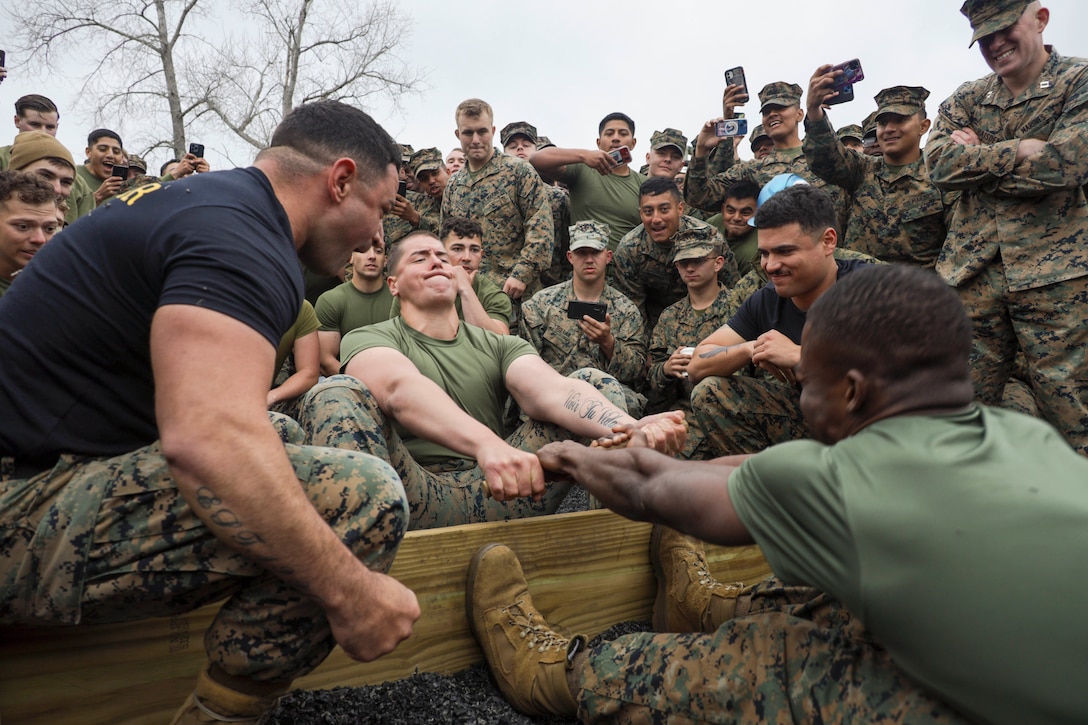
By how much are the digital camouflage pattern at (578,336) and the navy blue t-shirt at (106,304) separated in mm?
3583

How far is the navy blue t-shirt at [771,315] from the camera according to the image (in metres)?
3.75

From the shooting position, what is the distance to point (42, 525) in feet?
4.95

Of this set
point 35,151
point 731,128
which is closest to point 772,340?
point 731,128

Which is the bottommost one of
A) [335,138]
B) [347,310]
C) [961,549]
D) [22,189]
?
[961,549]

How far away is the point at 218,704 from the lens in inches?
62.4

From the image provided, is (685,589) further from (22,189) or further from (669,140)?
(669,140)

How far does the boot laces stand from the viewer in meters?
2.15

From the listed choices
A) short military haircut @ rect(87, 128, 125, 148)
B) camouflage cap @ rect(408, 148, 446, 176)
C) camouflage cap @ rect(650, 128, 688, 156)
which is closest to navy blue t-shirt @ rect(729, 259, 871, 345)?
camouflage cap @ rect(650, 128, 688, 156)

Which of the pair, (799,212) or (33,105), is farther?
(33,105)

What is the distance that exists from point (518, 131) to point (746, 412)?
5245mm

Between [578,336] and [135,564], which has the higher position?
[135,564]

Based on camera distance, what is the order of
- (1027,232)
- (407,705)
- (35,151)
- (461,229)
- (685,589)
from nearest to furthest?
(407,705) < (685,589) < (1027,232) < (35,151) < (461,229)

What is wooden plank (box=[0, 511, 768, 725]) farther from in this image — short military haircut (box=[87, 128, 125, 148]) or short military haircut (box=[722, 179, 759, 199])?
short military haircut (box=[87, 128, 125, 148])

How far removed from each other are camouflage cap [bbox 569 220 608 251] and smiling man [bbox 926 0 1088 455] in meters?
2.08
